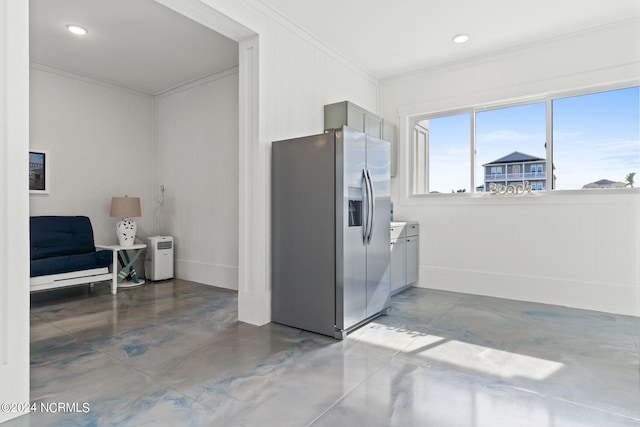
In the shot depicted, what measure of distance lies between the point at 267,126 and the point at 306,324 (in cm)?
178

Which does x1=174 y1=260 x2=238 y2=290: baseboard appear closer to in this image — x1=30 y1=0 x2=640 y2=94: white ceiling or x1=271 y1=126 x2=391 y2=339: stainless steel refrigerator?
x1=271 y1=126 x2=391 y2=339: stainless steel refrigerator

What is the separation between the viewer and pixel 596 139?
3688 millimetres

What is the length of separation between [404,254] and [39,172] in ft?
15.1

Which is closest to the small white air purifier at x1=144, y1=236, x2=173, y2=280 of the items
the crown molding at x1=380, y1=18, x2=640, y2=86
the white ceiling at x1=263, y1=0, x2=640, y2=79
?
the white ceiling at x1=263, y1=0, x2=640, y2=79

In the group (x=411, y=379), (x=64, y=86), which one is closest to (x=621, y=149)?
(x=411, y=379)

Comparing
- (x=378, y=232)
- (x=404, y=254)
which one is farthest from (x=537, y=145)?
(x=378, y=232)

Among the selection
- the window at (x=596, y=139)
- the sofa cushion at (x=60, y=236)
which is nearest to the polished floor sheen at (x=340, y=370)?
the sofa cushion at (x=60, y=236)

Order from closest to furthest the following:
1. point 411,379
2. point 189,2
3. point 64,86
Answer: point 411,379 < point 189,2 < point 64,86

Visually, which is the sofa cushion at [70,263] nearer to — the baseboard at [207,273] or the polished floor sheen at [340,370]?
the polished floor sheen at [340,370]

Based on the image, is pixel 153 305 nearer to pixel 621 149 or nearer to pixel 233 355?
pixel 233 355

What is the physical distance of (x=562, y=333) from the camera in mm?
2928

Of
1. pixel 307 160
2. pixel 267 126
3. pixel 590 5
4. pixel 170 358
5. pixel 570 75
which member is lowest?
pixel 170 358

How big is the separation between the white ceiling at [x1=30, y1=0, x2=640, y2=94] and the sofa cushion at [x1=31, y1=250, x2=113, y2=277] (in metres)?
2.38

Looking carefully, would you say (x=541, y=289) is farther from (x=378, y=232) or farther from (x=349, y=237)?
(x=349, y=237)
